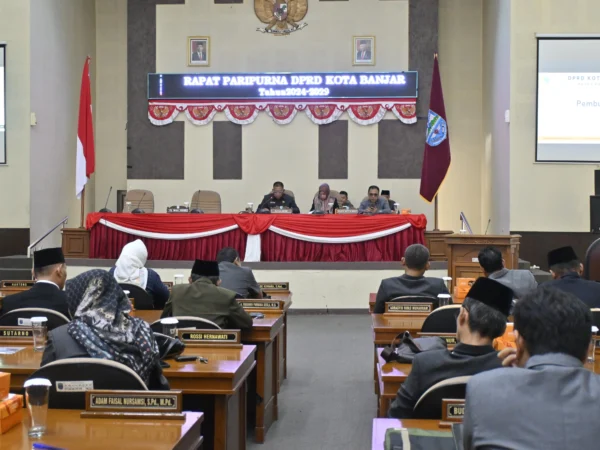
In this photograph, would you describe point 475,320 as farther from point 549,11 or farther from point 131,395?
point 549,11

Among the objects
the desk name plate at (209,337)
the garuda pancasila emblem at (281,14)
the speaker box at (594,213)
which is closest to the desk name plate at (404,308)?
the desk name plate at (209,337)

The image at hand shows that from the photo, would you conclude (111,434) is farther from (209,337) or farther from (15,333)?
(15,333)

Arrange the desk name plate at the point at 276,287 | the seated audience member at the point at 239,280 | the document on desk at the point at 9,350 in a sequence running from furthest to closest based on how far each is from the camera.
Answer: the desk name plate at the point at 276,287
the seated audience member at the point at 239,280
the document on desk at the point at 9,350

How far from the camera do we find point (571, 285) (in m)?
4.11

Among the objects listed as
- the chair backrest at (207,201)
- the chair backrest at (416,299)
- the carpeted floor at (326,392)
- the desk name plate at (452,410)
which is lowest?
the carpeted floor at (326,392)

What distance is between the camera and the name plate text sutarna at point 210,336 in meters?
3.13

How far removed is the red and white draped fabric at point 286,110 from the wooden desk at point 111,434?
33.6 feet

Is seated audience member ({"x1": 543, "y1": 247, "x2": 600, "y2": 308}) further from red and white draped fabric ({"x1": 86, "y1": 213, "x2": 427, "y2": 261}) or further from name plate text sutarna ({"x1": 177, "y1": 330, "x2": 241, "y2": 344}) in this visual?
red and white draped fabric ({"x1": 86, "y1": 213, "x2": 427, "y2": 261})

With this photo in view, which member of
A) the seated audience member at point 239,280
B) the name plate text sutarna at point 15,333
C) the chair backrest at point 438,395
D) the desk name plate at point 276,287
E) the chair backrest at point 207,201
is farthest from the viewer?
the chair backrest at point 207,201

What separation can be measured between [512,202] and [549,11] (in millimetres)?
2576

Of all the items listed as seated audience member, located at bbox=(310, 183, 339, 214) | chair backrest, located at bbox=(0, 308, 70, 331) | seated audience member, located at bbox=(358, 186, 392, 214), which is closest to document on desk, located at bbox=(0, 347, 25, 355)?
chair backrest, located at bbox=(0, 308, 70, 331)

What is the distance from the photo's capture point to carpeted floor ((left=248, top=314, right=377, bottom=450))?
3996 mm

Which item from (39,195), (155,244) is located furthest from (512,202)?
(39,195)

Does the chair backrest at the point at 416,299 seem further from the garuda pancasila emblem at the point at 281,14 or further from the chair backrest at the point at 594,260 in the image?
the garuda pancasila emblem at the point at 281,14
